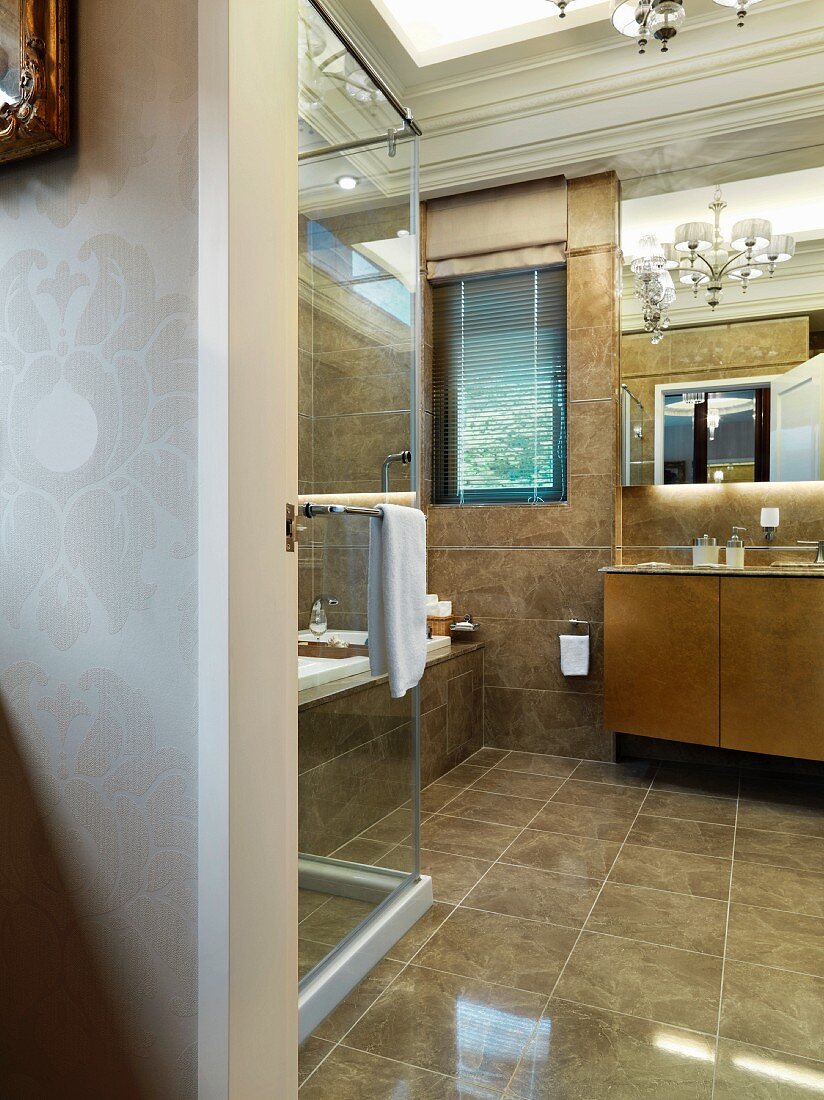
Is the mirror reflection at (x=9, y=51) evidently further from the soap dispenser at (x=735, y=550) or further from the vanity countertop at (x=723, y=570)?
the soap dispenser at (x=735, y=550)

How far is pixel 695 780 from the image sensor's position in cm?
335

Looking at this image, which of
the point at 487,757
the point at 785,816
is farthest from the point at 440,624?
the point at 785,816

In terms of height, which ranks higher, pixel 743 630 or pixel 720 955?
pixel 743 630

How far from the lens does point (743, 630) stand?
3051 millimetres

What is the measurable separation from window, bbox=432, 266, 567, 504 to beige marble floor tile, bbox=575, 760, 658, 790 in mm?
1260

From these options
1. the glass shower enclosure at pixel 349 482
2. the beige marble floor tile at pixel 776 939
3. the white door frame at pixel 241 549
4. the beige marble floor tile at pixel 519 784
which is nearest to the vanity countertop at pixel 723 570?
the beige marble floor tile at pixel 519 784

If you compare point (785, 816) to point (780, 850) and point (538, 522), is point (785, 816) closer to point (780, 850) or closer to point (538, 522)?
point (780, 850)

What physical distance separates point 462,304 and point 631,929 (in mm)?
2975

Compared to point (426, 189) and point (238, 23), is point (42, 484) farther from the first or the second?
point (426, 189)

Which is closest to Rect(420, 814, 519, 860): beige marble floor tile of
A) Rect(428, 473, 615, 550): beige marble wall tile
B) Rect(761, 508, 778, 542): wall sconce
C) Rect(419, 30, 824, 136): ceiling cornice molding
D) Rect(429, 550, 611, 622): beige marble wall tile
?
Rect(429, 550, 611, 622): beige marble wall tile

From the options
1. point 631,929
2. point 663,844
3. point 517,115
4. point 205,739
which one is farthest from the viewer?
point 517,115

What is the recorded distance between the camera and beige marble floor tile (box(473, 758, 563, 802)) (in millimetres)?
3146

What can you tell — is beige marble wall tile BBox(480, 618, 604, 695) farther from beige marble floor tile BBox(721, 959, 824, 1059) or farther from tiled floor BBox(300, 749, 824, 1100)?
beige marble floor tile BBox(721, 959, 824, 1059)

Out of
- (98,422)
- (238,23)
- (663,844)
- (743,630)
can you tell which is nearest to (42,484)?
(98,422)
